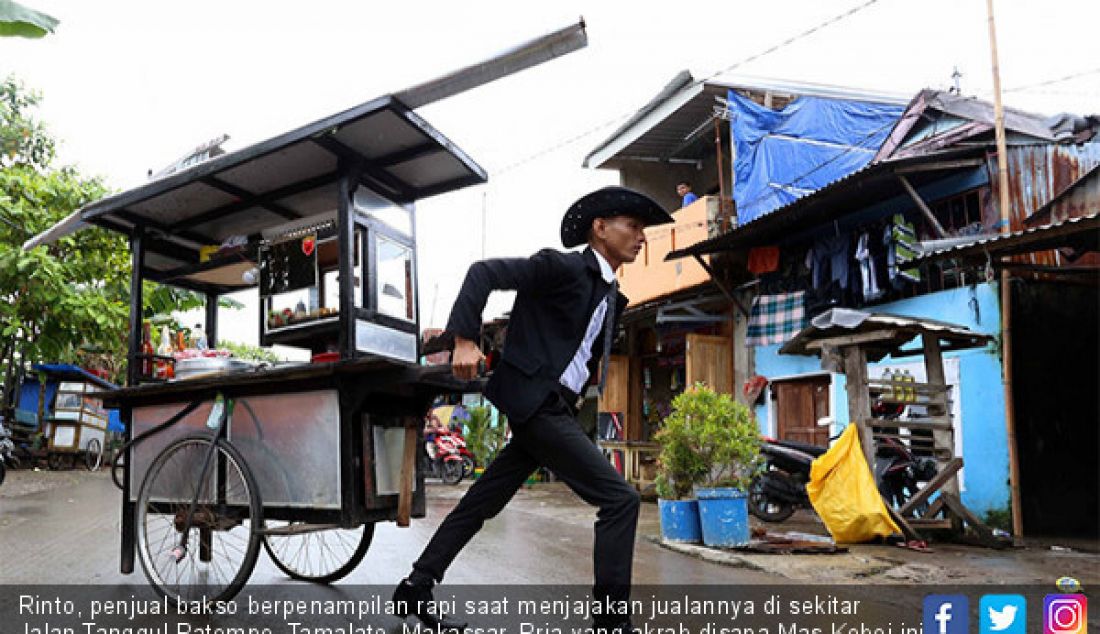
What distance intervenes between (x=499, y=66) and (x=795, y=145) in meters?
10.6

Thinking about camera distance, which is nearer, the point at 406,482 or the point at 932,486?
the point at 406,482

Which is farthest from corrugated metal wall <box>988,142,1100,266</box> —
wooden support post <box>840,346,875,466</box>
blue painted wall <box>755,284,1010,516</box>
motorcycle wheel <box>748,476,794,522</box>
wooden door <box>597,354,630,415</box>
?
wooden door <box>597,354,630,415</box>

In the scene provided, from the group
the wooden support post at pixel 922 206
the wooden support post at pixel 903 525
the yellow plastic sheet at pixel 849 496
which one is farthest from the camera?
the wooden support post at pixel 922 206

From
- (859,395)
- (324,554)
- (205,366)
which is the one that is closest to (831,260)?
(859,395)

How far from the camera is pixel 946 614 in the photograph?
4016 mm

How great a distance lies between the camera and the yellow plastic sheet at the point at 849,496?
6941mm

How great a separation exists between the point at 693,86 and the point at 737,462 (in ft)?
29.1

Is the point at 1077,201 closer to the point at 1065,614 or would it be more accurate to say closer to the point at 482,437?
the point at 1065,614

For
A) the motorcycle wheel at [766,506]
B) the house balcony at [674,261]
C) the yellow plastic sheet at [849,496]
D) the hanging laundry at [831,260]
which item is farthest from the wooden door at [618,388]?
the yellow plastic sheet at [849,496]

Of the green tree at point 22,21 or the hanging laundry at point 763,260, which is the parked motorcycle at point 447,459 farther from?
the green tree at point 22,21

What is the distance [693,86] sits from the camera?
559 inches

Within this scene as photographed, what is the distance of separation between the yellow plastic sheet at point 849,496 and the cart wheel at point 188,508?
496cm

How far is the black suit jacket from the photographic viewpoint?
3189mm

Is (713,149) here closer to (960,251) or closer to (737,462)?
(960,251)
